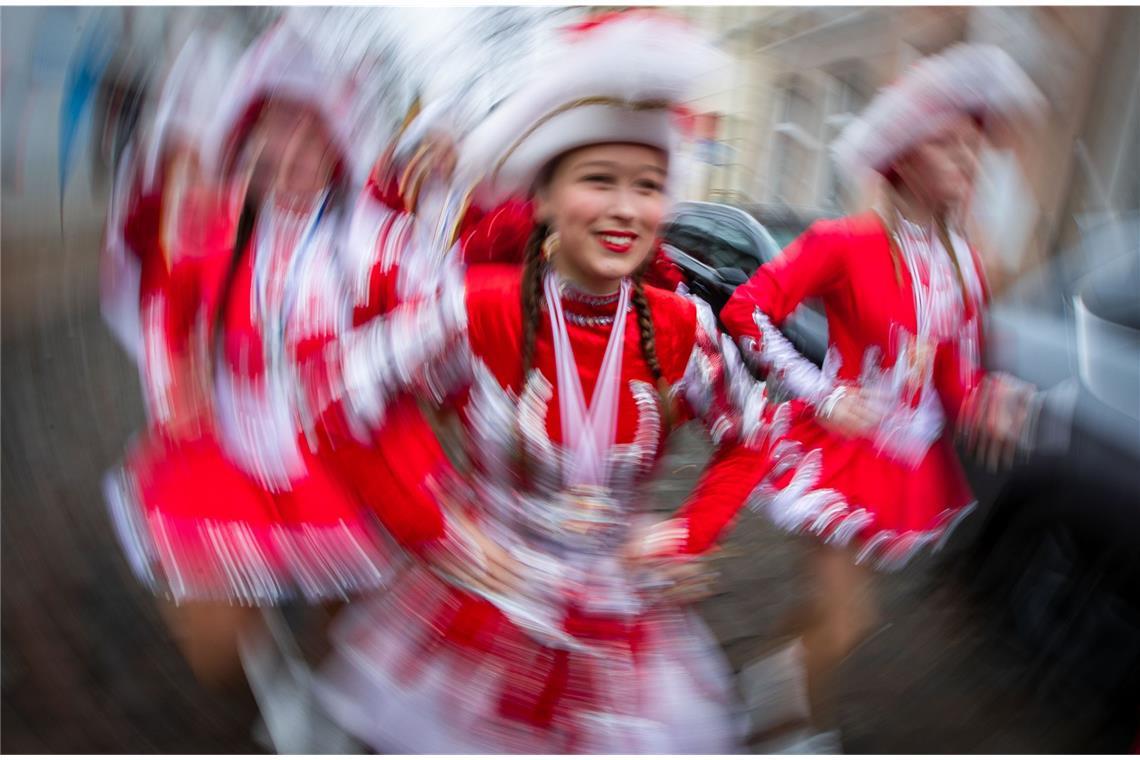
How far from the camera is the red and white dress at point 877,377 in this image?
1.36 metres

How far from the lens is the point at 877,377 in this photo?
54.6 inches

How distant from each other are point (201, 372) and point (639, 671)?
2.75 ft

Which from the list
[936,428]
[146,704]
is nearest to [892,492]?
[936,428]

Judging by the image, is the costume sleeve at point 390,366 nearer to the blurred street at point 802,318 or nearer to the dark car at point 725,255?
the blurred street at point 802,318

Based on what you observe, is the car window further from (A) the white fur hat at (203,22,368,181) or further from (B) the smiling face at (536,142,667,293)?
(A) the white fur hat at (203,22,368,181)

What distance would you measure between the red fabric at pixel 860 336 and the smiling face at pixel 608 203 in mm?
413

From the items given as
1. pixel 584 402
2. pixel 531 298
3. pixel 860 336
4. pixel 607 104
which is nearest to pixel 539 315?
pixel 531 298

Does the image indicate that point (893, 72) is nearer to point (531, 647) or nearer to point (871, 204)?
point (871, 204)

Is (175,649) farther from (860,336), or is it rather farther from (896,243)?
(896,243)

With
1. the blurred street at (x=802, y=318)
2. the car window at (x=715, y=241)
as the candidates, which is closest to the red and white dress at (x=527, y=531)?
the blurred street at (x=802, y=318)

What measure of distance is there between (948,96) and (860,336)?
423 millimetres

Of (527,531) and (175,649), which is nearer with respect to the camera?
(527,531)

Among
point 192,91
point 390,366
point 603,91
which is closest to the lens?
point 603,91

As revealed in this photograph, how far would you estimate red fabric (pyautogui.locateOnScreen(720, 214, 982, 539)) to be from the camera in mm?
1368
